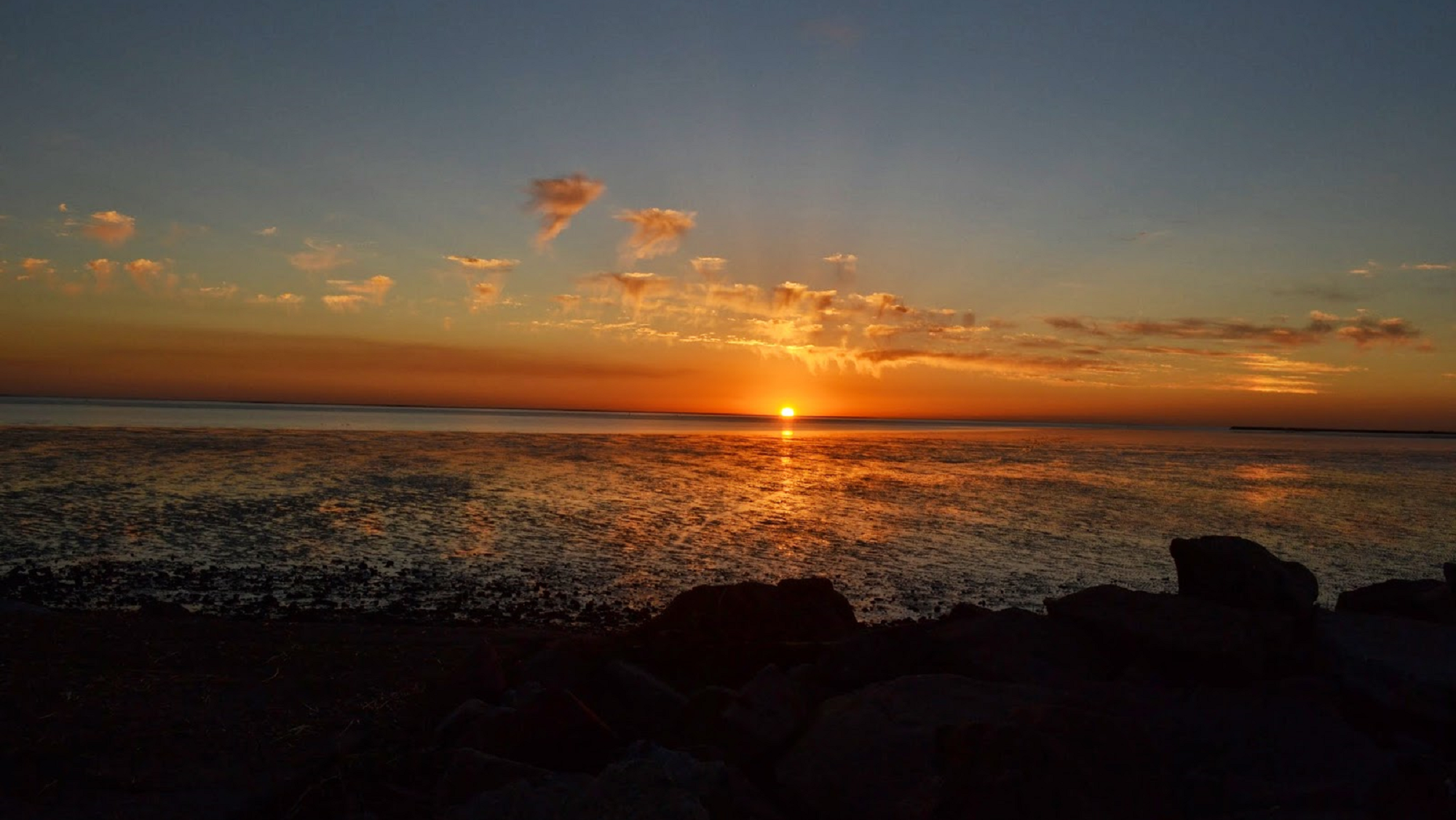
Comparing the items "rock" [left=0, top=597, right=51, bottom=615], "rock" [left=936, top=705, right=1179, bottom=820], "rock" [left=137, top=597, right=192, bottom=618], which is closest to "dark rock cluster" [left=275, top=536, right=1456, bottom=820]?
"rock" [left=936, top=705, right=1179, bottom=820]

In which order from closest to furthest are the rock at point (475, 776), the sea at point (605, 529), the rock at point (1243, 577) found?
the rock at point (475, 776)
the rock at point (1243, 577)
the sea at point (605, 529)

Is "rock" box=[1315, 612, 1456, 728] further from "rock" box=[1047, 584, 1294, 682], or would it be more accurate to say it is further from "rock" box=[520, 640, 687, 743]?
"rock" box=[520, 640, 687, 743]

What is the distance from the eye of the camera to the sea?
65.9 feet

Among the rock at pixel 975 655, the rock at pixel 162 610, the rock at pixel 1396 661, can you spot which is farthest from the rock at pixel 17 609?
the rock at pixel 1396 661

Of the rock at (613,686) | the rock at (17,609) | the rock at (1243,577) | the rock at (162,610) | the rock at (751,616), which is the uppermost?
the rock at (1243,577)

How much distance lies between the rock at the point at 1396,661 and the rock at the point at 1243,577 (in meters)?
0.39

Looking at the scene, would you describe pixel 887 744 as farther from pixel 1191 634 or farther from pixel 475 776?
pixel 1191 634

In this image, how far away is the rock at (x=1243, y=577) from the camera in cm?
961

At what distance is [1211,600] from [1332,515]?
35.4 meters

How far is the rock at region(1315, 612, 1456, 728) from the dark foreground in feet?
0.09

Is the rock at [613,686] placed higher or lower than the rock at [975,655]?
lower

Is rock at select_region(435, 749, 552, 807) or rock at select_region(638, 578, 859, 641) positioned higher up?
rock at select_region(638, 578, 859, 641)

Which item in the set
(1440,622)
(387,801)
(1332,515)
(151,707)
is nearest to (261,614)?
A: (151,707)

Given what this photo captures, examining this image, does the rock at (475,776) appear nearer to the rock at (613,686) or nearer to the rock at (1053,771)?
the rock at (613,686)
